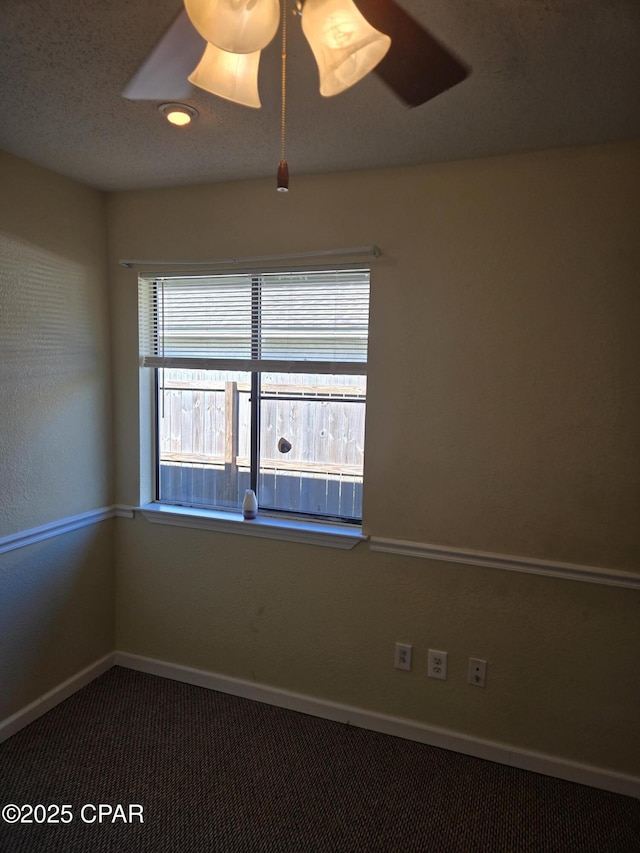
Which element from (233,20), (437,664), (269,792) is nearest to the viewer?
(233,20)

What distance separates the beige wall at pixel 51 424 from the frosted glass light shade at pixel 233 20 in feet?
5.24

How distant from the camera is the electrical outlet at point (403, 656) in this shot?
2332 mm

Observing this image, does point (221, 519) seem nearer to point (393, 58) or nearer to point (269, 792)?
point (269, 792)

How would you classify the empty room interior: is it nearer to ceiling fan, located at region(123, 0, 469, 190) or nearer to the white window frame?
the white window frame

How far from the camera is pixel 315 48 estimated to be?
3.64 ft

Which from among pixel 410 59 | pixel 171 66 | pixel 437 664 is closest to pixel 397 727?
pixel 437 664

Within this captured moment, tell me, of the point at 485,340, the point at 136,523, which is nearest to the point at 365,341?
the point at 485,340

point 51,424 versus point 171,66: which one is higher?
point 171,66

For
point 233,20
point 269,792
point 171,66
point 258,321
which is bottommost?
point 269,792

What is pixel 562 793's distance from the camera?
2051 millimetres

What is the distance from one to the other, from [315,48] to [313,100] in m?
0.58

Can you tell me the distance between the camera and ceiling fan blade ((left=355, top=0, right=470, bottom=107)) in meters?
1.12

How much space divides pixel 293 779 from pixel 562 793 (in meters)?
1.06

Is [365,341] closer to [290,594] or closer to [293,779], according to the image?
[290,594]
